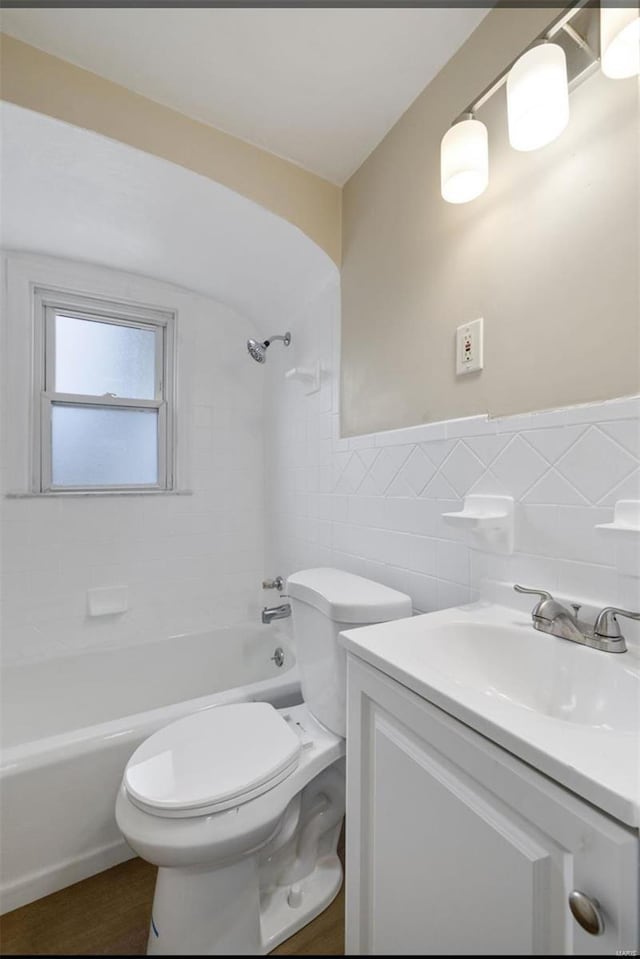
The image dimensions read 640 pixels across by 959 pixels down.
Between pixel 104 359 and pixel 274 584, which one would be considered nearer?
pixel 274 584

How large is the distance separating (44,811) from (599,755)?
57.1 inches

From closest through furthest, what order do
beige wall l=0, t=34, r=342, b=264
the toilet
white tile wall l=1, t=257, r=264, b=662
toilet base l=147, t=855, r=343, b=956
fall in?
toilet base l=147, t=855, r=343, b=956 < the toilet < beige wall l=0, t=34, r=342, b=264 < white tile wall l=1, t=257, r=264, b=662

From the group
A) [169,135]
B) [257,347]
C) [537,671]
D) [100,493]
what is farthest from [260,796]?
[169,135]

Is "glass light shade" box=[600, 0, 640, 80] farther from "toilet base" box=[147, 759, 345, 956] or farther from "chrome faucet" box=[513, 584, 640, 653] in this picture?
"toilet base" box=[147, 759, 345, 956]

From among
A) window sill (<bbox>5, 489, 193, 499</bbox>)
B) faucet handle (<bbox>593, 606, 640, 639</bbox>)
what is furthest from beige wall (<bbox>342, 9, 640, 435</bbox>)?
window sill (<bbox>5, 489, 193, 499</bbox>)

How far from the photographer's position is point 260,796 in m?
0.91

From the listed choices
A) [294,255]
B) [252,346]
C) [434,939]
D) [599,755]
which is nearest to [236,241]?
[294,255]

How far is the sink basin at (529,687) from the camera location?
408 millimetres

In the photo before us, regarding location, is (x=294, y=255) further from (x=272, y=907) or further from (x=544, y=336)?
(x=272, y=907)

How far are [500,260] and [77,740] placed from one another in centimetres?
174

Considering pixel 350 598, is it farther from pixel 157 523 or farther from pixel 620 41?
pixel 157 523

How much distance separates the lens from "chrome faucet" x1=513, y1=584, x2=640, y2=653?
0.66 metres

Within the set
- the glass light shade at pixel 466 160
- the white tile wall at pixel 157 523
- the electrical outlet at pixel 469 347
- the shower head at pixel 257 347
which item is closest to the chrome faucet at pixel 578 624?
the electrical outlet at pixel 469 347

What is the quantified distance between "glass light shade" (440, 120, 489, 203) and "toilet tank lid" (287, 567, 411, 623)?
3.40 feet
